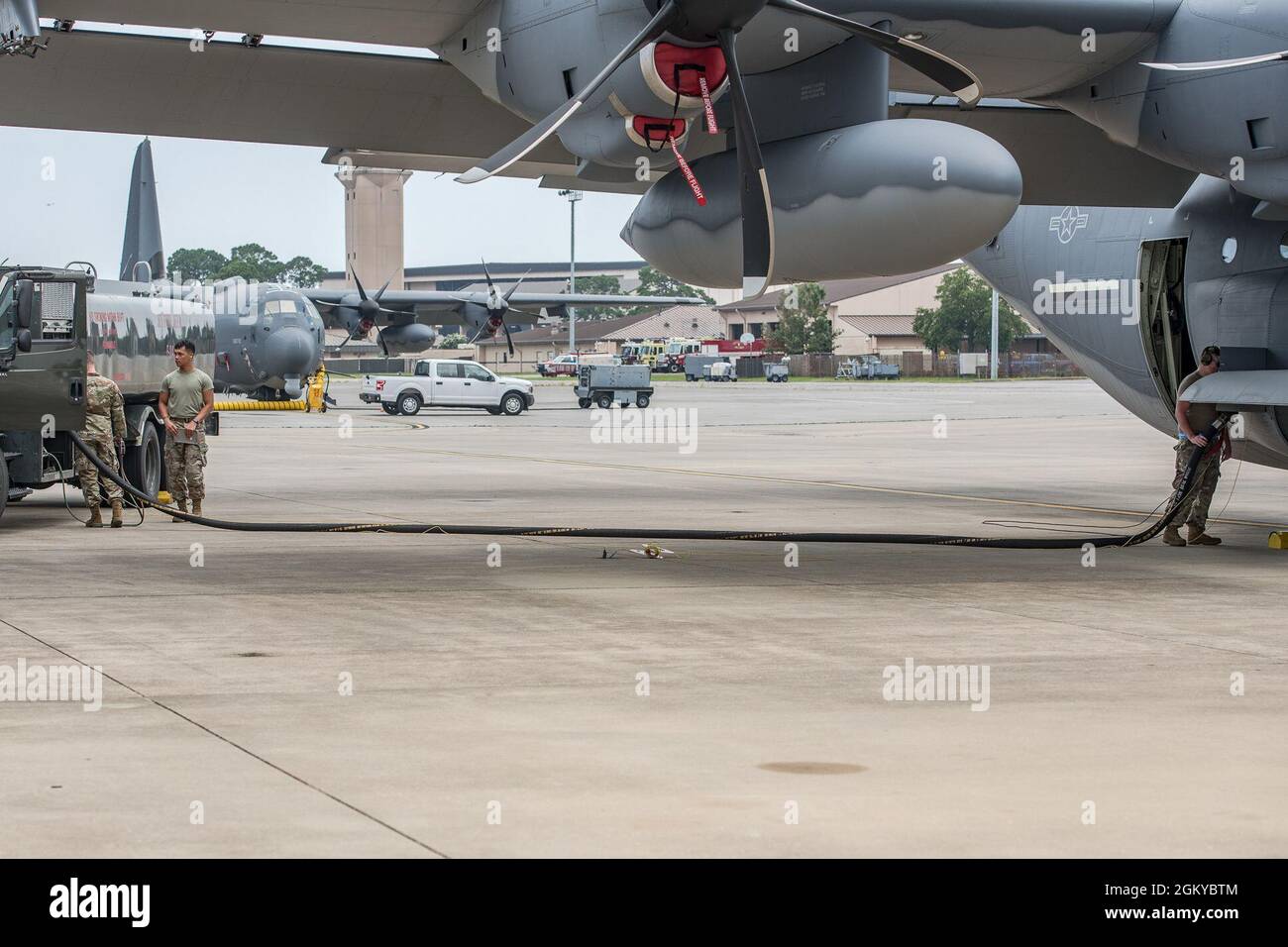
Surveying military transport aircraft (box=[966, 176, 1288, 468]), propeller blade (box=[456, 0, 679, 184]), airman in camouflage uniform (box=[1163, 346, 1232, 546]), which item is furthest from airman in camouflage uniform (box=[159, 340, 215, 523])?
airman in camouflage uniform (box=[1163, 346, 1232, 546])

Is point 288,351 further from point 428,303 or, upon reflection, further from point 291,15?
point 291,15

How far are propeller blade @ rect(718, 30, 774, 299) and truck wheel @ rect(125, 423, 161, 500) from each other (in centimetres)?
957

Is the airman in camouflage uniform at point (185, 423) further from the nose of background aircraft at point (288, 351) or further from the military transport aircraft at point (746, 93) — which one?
the nose of background aircraft at point (288, 351)

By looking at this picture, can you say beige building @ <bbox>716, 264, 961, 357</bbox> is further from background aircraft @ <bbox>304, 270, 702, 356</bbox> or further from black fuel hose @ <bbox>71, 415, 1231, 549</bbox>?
black fuel hose @ <bbox>71, 415, 1231, 549</bbox>

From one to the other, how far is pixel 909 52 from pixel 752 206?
5.40 feet

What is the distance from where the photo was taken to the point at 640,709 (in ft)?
24.1

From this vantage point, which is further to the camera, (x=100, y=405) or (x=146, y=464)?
(x=146, y=464)

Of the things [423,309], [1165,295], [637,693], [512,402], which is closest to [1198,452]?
[1165,295]

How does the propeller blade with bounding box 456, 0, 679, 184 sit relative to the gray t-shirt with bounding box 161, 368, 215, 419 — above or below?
above

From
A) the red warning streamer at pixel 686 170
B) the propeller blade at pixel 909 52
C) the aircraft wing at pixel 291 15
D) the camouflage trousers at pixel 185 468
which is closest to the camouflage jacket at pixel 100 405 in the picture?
the camouflage trousers at pixel 185 468

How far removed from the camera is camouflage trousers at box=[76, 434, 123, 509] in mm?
16219

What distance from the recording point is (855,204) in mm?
11781

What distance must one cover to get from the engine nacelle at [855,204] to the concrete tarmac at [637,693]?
8.45 ft
